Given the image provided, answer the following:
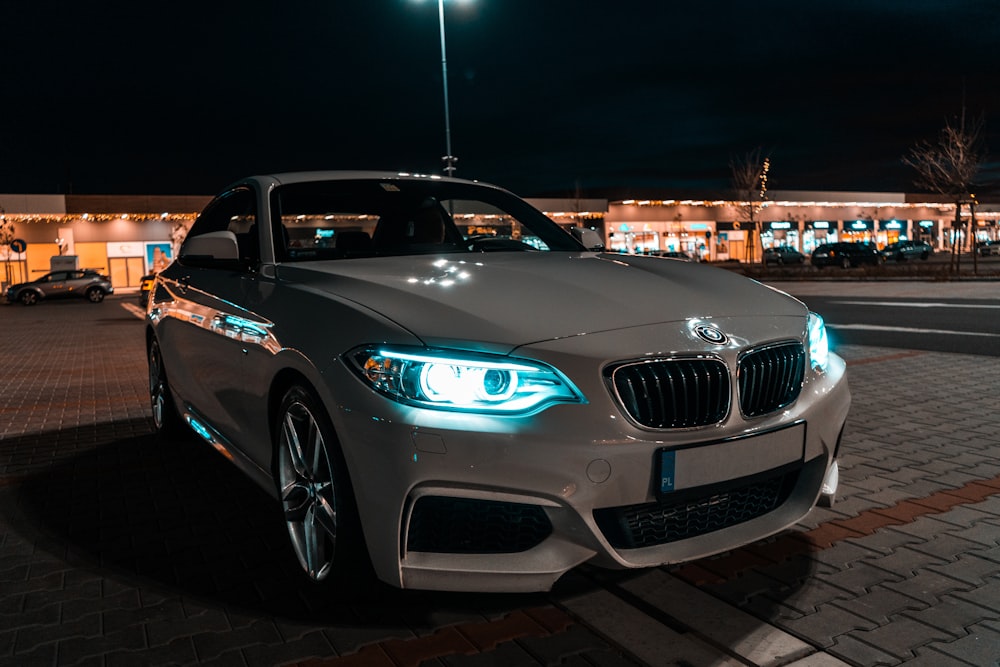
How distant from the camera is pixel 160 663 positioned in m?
2.64

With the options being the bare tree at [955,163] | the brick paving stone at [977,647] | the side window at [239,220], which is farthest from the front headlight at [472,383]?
the bare tree at [955,163]

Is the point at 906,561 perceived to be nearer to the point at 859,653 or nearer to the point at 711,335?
the point at 859,653

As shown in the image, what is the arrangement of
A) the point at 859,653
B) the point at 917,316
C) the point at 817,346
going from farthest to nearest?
the point at 917,316
the point at 817,346
the point at 859,653

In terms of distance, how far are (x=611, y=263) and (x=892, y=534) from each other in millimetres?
1681

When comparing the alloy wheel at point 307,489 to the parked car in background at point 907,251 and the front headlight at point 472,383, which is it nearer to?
the front headlight at point 472,383

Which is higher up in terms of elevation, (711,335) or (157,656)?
(711,335)

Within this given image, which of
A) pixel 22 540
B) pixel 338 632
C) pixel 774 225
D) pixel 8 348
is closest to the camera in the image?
pixel 338 632

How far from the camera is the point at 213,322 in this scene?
411 centimetres

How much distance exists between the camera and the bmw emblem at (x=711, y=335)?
2754mm

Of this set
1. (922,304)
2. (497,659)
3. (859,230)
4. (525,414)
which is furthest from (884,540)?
(859,230)

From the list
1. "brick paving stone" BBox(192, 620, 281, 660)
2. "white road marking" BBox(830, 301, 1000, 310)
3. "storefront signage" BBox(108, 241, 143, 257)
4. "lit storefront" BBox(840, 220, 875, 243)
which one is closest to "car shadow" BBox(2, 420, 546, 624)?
"brick paving stone" BBox(192, 620, 281, 660)


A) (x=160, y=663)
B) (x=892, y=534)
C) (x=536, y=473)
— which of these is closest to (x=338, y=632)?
(x=160, y=663)

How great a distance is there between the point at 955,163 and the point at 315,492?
98.1 feet

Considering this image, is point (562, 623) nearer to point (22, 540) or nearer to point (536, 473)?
point (536, 473)
